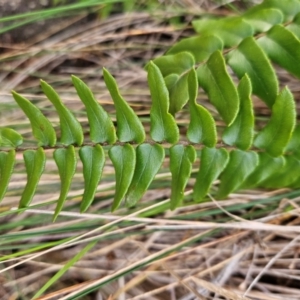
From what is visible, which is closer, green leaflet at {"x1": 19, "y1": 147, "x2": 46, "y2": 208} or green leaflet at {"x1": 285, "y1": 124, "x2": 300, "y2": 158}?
green leaflet at {"x1": 19, "y1": 147, "x2": 46, "y2": 208}

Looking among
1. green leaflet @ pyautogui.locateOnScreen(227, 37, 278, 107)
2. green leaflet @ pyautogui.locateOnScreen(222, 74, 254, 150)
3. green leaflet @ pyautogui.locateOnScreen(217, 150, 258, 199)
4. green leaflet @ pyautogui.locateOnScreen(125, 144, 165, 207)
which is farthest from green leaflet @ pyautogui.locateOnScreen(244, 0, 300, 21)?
green leaflet @ pyautogui.locateOnScreen(125, 144, 165, 207)

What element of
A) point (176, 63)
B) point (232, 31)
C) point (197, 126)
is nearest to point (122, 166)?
point (197, 126)

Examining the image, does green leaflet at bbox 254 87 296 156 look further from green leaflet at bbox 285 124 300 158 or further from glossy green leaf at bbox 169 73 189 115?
glossy green leaf at bbox 169 73 189 115

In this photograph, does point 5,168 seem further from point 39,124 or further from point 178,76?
point 178,76

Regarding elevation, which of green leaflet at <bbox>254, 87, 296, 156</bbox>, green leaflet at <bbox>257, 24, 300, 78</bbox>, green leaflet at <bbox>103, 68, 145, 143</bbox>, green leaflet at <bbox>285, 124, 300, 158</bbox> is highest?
green leaflet at <bbox>257, 24, 300, 78</bbox>

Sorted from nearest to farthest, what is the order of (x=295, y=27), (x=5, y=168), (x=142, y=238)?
(x=5, y=168)
(x=295, y=27)
(x=142, y=238)

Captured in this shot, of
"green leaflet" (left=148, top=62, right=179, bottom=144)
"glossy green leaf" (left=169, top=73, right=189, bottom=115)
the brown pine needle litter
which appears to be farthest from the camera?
the brown pine needle litter

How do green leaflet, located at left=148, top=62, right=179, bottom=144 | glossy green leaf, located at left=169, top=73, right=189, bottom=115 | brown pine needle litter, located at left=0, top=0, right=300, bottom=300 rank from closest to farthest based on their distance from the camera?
green leaflet, located at left=148, top=62, right=179, bottom=144 → glossy green leaf, located at left=169, top=73, right=189, bottom=115 → brown pine needle litter, located at left=0, top=0, right=300, bottom=300
